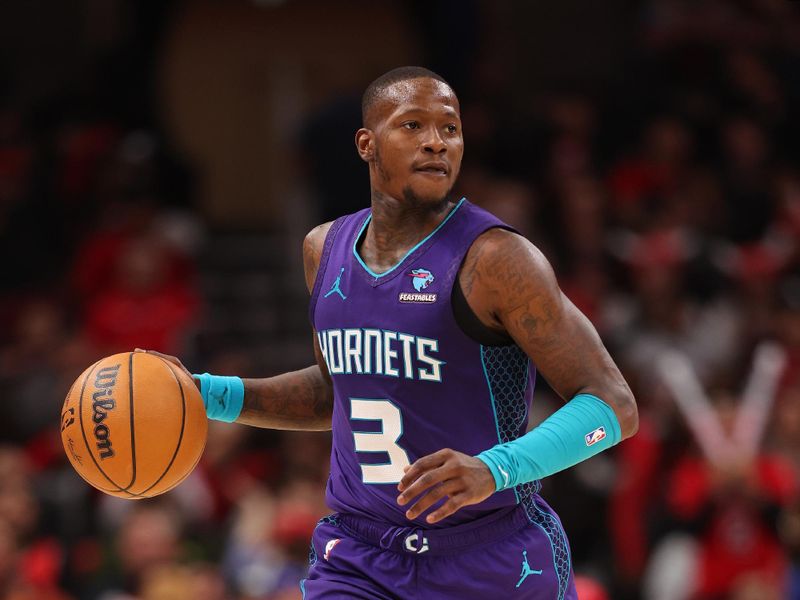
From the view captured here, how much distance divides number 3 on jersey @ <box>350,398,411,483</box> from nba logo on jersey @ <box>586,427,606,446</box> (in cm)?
60

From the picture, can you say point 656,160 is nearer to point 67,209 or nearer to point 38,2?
point 67,209

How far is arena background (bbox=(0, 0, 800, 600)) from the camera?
8414mm

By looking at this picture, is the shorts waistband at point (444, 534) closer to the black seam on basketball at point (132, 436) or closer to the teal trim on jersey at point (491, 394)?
the teal trim on jersey at point (491, 394)

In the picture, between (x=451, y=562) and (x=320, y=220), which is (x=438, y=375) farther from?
(x=320, y=220)

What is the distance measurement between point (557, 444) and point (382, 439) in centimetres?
62

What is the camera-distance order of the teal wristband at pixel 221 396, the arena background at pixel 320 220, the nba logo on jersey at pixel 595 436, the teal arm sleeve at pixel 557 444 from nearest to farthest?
the teal arm sleeve at pixel 557 444
the nba logo on jersey at pixel 595 436
the teal wristband at pixel 221 396
the arena background at pixel 320 220

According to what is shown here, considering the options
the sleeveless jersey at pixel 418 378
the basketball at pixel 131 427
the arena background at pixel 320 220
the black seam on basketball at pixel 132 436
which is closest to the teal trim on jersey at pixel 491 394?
the sleeveless jersey at pixel 418 378

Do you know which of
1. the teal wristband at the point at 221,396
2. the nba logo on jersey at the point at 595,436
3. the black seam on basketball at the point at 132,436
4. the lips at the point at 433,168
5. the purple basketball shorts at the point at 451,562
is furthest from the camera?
the teal wristband at the point at 221,396

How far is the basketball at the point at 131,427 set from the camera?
14.3 feet

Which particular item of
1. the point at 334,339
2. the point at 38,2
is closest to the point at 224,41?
the point at 38,2

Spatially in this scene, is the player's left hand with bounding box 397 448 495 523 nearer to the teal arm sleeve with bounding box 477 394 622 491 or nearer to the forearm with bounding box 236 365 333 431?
the teal arm sleeve with bounding box 477 394 622 491

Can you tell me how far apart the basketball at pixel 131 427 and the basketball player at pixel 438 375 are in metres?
0.53

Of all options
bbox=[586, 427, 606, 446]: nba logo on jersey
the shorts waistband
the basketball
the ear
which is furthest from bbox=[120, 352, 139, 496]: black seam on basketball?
bbox=[586, 427, 606, 446]: nba logo on jersey

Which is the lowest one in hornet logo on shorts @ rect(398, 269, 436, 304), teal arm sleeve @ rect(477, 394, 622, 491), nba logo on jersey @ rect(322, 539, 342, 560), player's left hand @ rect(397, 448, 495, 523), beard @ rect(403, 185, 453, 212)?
nba logo on jersey @ rect(322, 539, 342, 560)
